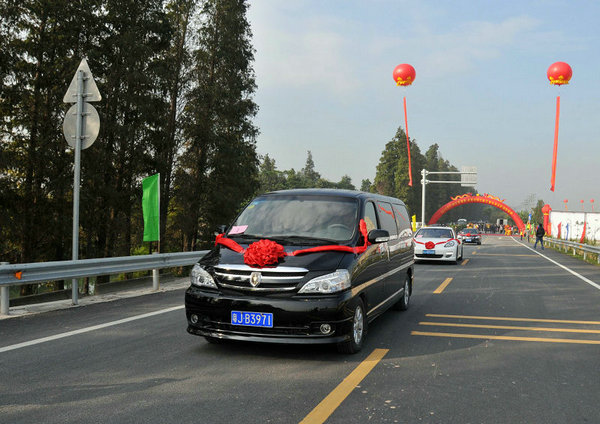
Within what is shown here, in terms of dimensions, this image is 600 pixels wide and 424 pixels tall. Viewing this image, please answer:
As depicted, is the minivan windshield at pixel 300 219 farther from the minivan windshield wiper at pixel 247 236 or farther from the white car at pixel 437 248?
the white car at pixel 437 248

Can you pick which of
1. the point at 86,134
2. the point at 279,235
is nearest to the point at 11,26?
the point at 86,134

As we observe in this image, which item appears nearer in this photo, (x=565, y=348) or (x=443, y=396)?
(x=443, y=396)

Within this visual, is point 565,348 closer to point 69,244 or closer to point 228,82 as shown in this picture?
point 69,244

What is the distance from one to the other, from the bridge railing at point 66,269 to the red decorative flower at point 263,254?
161 inches

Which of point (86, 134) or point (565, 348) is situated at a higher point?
point (86, 134)

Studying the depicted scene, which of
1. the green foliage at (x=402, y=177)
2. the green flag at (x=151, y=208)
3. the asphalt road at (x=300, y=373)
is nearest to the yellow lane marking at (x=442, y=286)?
the asphalt road at (x=300, y=373)

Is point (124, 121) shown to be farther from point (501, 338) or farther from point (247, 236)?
point (501, 338)

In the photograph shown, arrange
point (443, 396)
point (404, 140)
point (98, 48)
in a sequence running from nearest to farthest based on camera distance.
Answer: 1. point (443, 396)
2. point (98, 48)
3. point (404, 140)

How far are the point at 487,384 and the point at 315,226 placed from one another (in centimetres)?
257

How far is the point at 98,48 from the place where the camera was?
21.2 meters

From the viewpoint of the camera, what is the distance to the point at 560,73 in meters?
23.2

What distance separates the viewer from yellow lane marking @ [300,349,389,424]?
3715 millimetres

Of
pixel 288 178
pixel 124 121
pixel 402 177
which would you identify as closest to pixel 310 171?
pixel 288 178

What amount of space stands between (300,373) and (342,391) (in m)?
0.63
